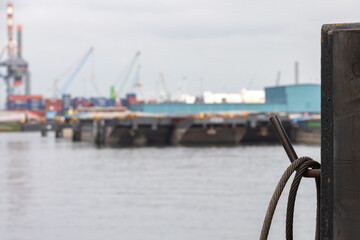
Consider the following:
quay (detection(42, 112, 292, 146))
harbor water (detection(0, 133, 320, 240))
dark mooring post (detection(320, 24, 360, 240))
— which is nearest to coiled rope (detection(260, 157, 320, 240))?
dark mooring post (detection(320, 24, 360, 240))

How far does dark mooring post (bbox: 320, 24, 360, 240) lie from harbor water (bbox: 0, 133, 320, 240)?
18695 millimetres

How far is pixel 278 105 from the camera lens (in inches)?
6594


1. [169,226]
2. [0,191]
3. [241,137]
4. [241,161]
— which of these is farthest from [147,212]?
[241,137]

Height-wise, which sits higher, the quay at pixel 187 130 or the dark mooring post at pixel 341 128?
the dark mooring post at pixel 341 128

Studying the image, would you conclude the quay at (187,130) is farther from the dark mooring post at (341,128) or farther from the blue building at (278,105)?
the dark mooring post at (341,128)

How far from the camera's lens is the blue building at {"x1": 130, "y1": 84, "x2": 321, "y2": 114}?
16312 cm

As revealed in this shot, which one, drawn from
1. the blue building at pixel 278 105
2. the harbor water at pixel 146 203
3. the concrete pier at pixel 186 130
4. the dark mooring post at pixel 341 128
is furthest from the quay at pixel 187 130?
the dark mooring post at pixel 341 128

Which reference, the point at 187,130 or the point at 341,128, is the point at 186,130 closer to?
the point at 187,130

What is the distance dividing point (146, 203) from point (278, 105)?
135 metres

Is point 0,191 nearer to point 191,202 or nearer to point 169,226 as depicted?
point 191,202

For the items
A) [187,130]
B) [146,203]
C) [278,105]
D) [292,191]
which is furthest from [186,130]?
[292,191]

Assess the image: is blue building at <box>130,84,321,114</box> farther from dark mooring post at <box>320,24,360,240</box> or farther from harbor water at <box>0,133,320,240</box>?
dark mooring post at <box>320,24,360,240</box>

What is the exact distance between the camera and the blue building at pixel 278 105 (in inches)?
6422

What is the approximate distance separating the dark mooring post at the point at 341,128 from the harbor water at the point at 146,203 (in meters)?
18.7
